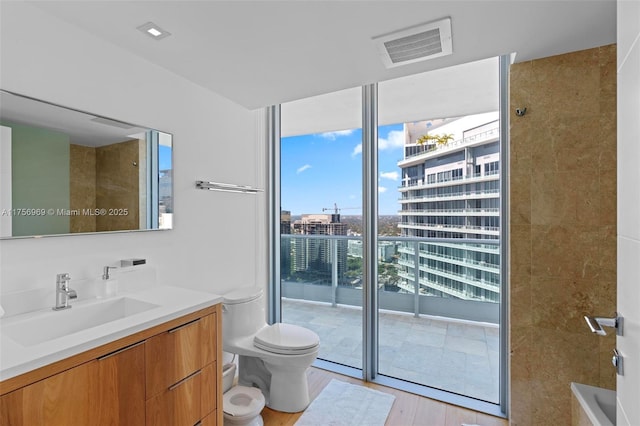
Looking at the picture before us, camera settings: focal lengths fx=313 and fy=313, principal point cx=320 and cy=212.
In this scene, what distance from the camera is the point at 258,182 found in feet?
9.04

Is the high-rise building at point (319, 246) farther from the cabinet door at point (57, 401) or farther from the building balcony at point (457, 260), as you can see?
the cabinet door at point (57, 401)

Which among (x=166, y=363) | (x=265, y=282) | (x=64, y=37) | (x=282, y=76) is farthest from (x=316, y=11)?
(x=265, y=282)

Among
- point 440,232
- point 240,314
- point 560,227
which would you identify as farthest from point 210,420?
point 560,227

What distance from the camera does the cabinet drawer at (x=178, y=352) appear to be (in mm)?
1264

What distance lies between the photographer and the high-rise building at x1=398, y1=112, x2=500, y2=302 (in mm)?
2199

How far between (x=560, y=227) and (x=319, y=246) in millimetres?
1790

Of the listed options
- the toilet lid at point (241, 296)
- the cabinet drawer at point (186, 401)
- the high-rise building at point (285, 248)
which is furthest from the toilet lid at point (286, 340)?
the high-rise building at point (285, 248)

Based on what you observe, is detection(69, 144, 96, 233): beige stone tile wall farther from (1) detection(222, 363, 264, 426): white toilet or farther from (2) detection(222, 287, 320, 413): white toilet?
(1) detection(222, 363, 264, 426): white toilet

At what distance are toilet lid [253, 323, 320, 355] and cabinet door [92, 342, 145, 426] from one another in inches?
34.7

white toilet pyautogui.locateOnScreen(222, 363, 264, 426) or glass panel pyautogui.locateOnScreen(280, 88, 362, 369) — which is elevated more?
glass panel pyautogui.locateOnScreen(280, 88, 362, 369)

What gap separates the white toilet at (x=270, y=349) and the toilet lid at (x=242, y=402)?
153mm

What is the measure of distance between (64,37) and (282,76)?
43.0 inches

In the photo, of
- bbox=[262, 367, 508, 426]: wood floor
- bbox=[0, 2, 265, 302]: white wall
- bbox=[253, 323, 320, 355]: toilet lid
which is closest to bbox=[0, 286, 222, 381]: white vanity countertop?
bbox=[0, 2, 265, 302]: white wall

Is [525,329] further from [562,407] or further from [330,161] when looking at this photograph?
[330,161]
